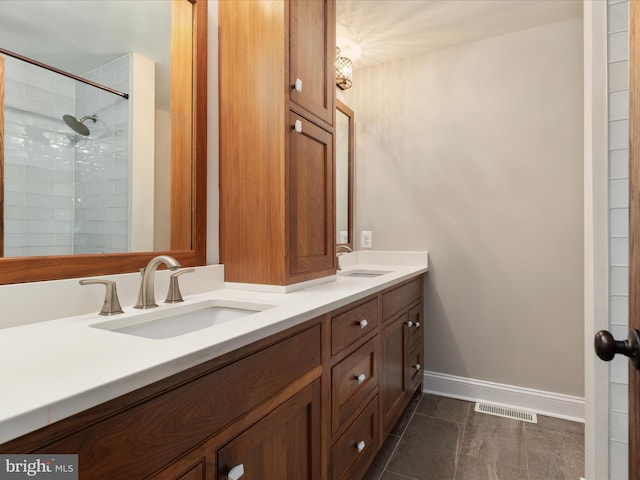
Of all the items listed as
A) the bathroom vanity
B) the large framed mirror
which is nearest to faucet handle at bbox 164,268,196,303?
the bathroom vanity

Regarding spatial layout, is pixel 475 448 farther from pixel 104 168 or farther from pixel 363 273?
pixel 104 168

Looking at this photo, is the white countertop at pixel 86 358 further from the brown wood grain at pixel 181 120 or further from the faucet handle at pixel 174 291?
the brown wood grain at pixel 181 120

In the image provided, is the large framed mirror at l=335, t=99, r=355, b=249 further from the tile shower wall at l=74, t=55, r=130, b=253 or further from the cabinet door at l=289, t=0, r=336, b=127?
the tile shower wall at l=74, t=55, r=130, b=253

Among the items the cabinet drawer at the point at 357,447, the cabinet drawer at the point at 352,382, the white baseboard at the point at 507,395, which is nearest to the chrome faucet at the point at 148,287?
the cabinet drawer at the point at 352,382

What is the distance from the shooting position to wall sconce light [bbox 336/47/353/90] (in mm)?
2424

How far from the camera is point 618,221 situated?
0.90 meters

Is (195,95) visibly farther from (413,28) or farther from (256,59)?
(413,28)

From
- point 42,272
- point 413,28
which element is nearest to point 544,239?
point 413,28

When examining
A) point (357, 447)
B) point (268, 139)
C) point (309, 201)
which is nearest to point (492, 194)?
point (309, 201)

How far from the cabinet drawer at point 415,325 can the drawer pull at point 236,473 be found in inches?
58.4

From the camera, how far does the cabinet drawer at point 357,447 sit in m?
1.28

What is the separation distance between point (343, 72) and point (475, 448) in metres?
2.40

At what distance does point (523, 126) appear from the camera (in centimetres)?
226

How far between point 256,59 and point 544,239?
1981mm
